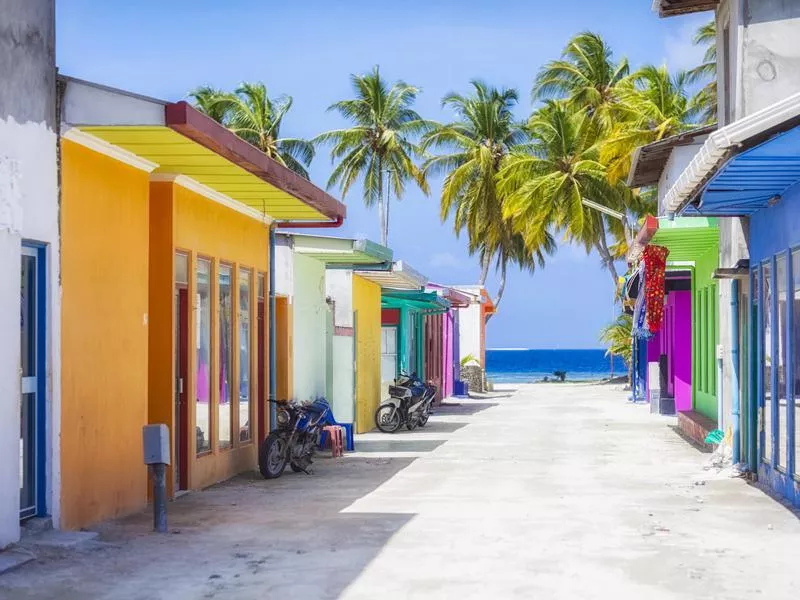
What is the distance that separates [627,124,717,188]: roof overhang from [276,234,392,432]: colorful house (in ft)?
15.5

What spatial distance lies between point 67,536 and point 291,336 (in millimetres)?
9541

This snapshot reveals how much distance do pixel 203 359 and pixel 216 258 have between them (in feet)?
3.86

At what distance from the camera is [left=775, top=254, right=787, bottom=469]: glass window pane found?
12.7 metres

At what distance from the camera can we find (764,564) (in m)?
8.96

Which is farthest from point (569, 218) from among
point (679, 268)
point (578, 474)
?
point (578, 474)

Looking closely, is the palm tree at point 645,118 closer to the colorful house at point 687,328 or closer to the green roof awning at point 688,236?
the colorful house at point 687,328

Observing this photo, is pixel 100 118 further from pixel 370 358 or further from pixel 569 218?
pixel 569 218

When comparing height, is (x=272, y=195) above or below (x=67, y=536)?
above

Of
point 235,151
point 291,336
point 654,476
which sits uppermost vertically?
point 235,151

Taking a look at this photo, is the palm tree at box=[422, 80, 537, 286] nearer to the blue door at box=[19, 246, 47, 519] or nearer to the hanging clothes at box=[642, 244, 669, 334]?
the hanging clothes at box=[642, 244, 669, 334]

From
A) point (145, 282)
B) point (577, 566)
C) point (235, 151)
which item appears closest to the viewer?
point (577, 566)

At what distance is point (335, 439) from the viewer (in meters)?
18.5

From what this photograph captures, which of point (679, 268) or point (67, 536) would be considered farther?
point (679, 268)

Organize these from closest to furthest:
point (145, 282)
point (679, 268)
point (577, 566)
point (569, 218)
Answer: point (577, 566) < point (145, 282) < point (679, 268) < point (569, 218)
